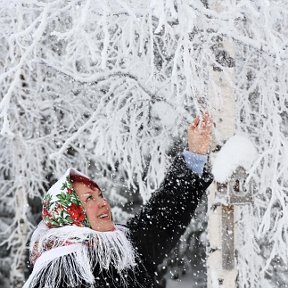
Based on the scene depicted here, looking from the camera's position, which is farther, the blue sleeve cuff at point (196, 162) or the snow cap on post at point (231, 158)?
the snow cap on post at point (231, 158)

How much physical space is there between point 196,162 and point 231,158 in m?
0.86

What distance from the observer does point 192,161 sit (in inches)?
116

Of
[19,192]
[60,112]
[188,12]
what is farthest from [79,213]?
[60,112]

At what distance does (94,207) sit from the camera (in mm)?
2754

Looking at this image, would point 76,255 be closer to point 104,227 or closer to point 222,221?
point 104,227

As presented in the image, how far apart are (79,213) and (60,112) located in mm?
6773

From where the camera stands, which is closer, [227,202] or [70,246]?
[70,246]

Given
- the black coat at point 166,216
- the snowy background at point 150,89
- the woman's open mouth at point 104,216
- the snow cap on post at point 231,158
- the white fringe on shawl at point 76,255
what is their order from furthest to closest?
the snow cap on post at point 231,158 < the snowy background at point 150,89 < the black coat at point 166,216 < the woman's open mouth at point 104,216 < the white fringe on shawl at point 76,255

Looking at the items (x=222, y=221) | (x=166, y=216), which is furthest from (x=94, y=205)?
(x=222, y=221)

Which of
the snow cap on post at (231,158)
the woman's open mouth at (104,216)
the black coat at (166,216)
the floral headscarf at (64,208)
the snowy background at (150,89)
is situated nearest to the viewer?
the floral headscarf at (64,208)

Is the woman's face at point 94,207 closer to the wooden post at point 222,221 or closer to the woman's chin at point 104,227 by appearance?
the woman's chin at point 104,227

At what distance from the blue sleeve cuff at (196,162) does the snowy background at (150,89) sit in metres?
0.51

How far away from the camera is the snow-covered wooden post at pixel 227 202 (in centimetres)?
376

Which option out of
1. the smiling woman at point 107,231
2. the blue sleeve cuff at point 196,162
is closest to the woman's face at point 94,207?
the smiling woman at point 107,231
